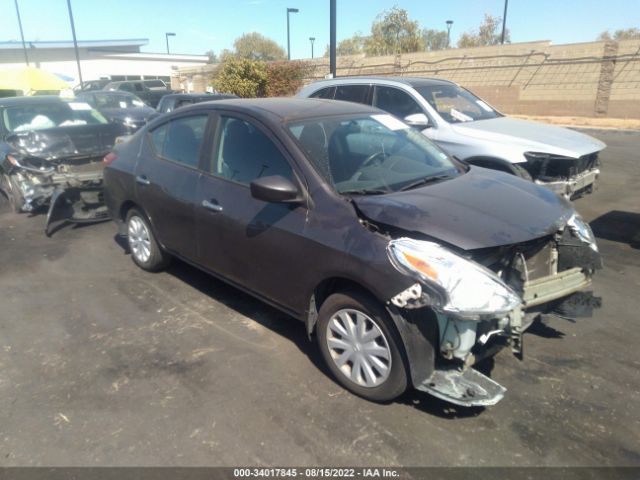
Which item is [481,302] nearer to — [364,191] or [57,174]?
[364,191]

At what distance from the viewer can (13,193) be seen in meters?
7.61

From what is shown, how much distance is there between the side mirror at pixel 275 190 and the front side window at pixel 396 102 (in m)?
4.20

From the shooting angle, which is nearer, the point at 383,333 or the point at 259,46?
the point at 383,333

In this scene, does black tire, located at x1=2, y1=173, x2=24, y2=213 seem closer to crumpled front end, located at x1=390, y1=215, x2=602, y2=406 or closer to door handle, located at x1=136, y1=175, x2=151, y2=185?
door handle, located at x1=136, y1=175, x2=151, y2=185

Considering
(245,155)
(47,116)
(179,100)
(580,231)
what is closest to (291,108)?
(245,155)

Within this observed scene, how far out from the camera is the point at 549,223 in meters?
3.07

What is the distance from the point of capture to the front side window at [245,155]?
11.6ft

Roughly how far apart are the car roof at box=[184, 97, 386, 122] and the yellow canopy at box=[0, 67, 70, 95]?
1114 centimetres

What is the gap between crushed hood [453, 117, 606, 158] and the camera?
595 centimetres

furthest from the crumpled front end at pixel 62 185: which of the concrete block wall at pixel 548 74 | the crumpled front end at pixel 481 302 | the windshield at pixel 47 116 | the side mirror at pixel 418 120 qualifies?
the concrete block wall at pixel 548 74

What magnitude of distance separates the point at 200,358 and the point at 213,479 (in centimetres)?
119

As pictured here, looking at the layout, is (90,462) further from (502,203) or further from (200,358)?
(502,203)

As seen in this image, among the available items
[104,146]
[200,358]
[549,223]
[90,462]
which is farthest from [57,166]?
[549,223]

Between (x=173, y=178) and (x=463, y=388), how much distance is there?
293 centimetres
